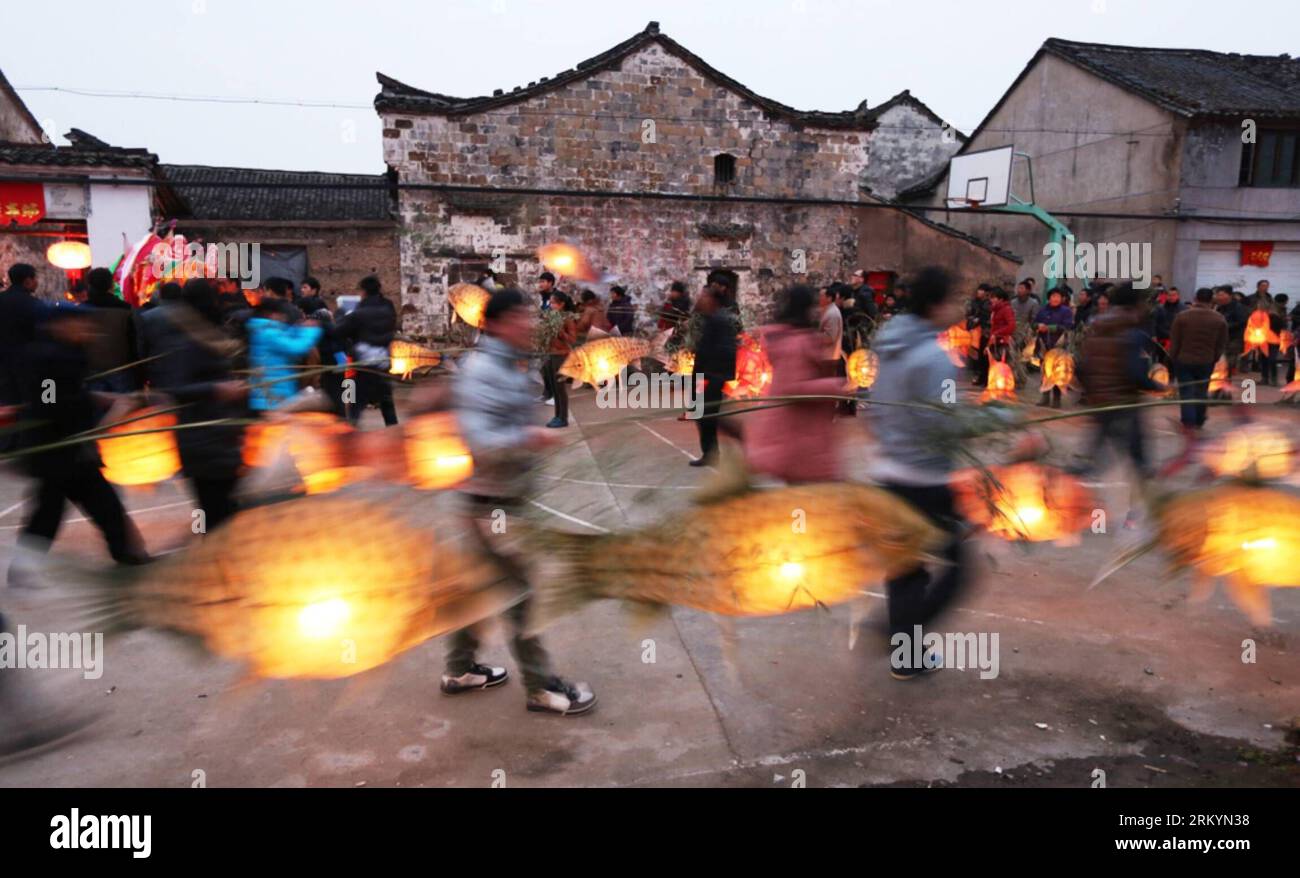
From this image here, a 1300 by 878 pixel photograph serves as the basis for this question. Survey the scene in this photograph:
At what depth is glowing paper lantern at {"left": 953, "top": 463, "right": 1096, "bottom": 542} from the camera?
2.62 meters

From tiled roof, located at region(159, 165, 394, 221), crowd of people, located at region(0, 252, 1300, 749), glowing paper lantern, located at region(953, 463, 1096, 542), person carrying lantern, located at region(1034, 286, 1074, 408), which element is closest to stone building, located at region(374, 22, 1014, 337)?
tiled roof, located at region(159, 165, 394, 221)

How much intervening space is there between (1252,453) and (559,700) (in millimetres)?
2400

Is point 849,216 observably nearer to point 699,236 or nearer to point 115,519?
point 699,236

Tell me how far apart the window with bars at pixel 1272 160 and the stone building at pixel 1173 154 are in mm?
20

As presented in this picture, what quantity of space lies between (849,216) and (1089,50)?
23.4 ft

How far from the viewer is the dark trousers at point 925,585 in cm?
308

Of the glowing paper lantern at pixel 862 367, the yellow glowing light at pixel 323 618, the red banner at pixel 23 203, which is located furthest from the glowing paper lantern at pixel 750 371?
the red banner at pixel 23 203

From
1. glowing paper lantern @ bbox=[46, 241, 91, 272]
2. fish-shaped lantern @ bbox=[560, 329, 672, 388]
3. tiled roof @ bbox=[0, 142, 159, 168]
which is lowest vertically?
fish-shaped lantern @ bbox=[560, 329, 672, 388]

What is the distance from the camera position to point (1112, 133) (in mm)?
17875

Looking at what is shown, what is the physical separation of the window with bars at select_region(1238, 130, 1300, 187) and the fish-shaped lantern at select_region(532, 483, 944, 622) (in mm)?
19170

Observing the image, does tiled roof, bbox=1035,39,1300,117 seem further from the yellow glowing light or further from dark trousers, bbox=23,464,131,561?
the yellow glowing light

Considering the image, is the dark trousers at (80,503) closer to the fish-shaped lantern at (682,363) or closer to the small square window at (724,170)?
the fish-shaped lantern at (682,363)
